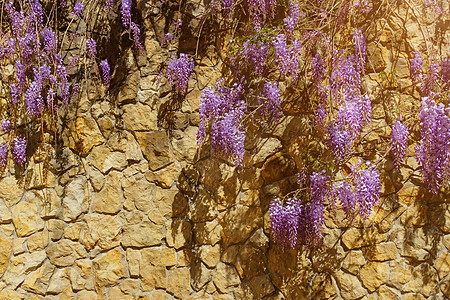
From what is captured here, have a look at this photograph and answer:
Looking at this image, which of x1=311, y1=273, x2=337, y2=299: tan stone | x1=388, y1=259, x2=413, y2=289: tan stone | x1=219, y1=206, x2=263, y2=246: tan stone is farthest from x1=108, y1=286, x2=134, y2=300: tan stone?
x1=388, y1=259, x2=413, y2=289: tan stone

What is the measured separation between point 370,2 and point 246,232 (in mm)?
1851

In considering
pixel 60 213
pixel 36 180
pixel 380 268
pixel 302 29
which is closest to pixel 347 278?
pixel 380 268

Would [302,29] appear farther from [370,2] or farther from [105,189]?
[105,189]

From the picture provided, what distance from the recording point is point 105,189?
9.96 ft

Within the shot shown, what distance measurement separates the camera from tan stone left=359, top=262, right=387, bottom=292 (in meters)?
2.90

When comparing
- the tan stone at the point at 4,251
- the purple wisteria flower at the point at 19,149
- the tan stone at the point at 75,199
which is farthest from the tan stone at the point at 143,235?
the purple wisteria flower at the point at 19,149

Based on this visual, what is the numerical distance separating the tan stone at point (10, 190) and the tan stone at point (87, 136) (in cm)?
51

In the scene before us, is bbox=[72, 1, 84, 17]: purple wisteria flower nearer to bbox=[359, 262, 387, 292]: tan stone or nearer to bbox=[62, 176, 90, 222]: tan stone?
bbox=[62, 176, 90, 222]: tan stone

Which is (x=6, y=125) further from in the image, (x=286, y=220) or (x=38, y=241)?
(x=286, y=220)

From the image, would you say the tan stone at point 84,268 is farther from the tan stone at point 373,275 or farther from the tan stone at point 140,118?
the tan stone at point 373,275

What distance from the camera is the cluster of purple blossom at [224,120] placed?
2.83 metres

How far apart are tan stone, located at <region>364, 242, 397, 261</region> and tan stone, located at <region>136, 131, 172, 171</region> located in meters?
1.55

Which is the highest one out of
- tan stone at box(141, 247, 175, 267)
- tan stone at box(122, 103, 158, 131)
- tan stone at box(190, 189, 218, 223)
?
tan stone at box(122, 103, 158, 131)

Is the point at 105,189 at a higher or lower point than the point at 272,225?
higher
